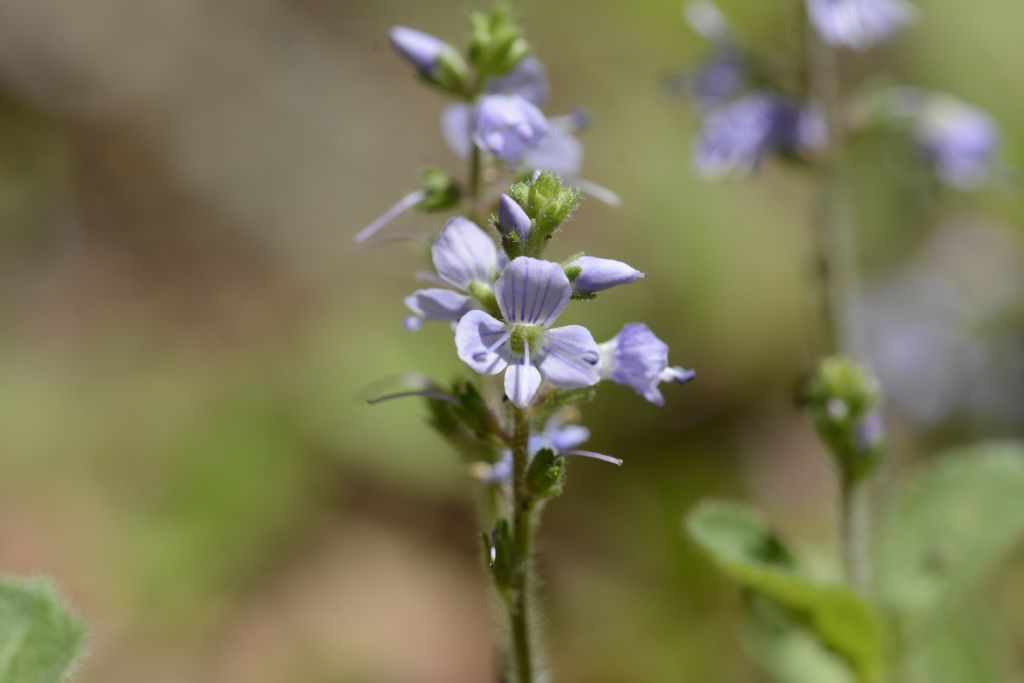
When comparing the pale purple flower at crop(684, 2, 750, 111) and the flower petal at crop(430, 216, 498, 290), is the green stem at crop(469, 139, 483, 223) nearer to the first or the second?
the flower petal at crop(430, 216, 498, 290)

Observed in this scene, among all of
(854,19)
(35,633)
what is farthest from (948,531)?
(35,633)

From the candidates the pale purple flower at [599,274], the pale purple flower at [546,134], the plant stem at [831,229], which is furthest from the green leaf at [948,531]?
the pale purple flower at [599,274]

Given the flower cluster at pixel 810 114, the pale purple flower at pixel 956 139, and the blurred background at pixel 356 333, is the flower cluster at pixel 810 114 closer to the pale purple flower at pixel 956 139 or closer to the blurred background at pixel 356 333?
the pale purple flower at pixel 956 139

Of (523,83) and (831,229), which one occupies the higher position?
(831,229)

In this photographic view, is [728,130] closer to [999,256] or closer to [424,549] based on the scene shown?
[424,549]

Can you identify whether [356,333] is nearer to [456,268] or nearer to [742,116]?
[742,116]

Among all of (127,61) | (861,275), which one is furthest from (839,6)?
(127,61)

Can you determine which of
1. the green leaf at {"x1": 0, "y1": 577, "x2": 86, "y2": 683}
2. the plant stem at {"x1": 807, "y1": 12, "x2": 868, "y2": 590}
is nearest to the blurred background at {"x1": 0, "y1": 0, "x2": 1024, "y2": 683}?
the plant stem at {"x1": 807, "y1": 12, "x2": 868, "y2": 590}
